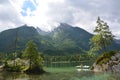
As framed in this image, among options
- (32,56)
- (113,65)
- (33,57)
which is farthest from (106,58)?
(32,56)

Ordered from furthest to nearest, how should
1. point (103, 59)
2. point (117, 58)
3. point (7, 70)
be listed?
point (7, 70), point (103, 59), point (117, 58)

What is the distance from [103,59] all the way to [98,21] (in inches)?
781

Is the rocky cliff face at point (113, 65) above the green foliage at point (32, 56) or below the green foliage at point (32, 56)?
below

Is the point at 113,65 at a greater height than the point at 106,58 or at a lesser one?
lesser

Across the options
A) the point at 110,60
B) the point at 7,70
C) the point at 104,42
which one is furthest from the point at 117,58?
the point at 7,70

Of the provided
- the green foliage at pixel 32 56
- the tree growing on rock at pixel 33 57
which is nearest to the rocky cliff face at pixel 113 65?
the tree growing on rock at pixel 33 57

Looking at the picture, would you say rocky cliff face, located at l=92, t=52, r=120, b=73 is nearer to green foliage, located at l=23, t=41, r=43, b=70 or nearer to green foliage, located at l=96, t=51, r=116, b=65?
green foliage, located at l=96, t=51, r=116, b=65

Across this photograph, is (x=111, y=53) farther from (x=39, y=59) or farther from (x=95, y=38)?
(x=39, y=59)

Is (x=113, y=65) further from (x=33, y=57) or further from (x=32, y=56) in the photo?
(x=32, y=56)

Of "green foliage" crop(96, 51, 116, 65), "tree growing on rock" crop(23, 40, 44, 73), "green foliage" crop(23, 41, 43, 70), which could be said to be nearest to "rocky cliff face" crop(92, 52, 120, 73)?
"green foliage" crop(96, 51, 116, 65)

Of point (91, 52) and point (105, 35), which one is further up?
point (105, 35)

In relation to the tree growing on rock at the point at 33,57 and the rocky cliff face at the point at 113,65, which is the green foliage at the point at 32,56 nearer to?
the tree growing on rock at the point at 33,57

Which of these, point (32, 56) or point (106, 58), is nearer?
point (106, 58)

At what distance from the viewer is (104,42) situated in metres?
106
